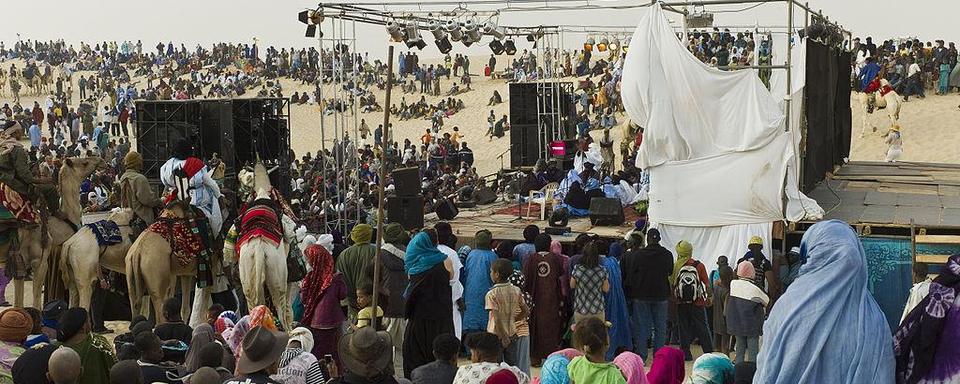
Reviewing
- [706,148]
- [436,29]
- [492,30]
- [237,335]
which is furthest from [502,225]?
[237,335]

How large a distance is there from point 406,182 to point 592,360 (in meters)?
9.87

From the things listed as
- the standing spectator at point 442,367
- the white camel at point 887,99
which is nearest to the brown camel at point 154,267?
the standing spectator at point 442,367

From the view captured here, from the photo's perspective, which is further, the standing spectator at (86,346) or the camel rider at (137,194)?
→ the camel rider at (137,194)

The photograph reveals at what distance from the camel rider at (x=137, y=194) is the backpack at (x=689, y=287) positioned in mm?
5041

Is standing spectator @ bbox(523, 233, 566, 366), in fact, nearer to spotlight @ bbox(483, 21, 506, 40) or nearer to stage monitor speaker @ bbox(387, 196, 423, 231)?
stage monitor speaker @ bbox(387, 196, 423, 231)

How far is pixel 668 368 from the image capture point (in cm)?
632

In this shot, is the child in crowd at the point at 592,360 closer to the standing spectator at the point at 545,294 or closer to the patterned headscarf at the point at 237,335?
the patterned headscarf at the point at 237,335

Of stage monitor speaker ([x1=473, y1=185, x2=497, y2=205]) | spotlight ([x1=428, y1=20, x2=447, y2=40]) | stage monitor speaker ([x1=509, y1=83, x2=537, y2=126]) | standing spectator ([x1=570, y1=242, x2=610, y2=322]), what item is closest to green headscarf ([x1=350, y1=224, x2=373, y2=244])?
standing spectator ([x1=570, y1=242, x2=610, y2=322])

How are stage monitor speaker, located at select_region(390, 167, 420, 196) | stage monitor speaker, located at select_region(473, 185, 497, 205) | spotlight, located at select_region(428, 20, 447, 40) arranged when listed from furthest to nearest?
stage monitor speaker, located at select_region(473, 185, 497, 205) → spotlight, located at select_region(428, 20, 447, 40) → stage monitor speaker, located at select_region(390, 167, 420, 196)

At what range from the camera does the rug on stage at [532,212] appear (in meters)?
17.7

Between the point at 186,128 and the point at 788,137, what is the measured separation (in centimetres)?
758

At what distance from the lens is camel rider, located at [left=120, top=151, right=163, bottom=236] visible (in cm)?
1234

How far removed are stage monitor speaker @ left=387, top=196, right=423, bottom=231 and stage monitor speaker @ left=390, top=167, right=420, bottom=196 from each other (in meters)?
0.07

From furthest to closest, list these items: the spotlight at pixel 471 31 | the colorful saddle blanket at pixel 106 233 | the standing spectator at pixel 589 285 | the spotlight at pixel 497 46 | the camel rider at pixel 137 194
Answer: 1. the spotlight at pixel 497 46
2. the spotlight at pixel 471 31
3. the camel rider at pixel 137 194
4. the colorful saddle blanket at pixel 106 233
5. the standing spectator at pixel 589 285
